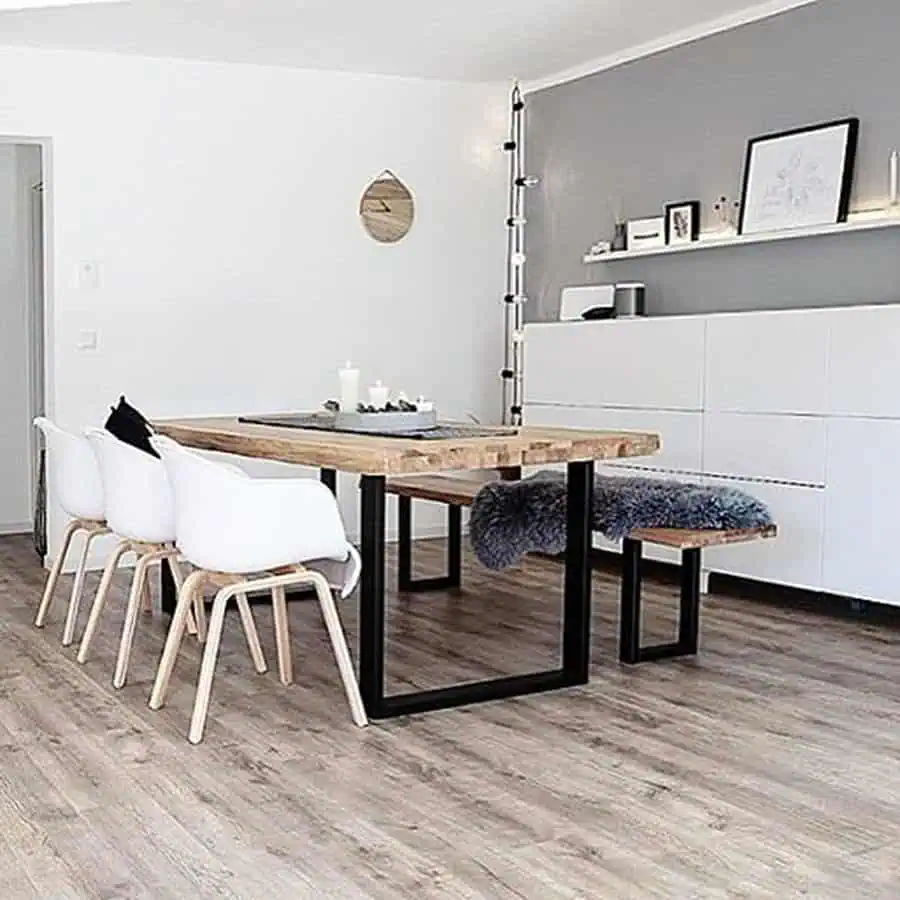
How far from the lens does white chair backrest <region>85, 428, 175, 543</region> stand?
3.89m

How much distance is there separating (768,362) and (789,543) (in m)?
0.70

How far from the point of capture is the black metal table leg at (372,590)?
342 cm

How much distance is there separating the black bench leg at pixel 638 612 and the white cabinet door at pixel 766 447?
0.88m

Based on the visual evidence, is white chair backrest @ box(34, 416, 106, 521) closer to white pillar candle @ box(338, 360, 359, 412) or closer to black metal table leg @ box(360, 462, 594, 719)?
white pillar candle @ box(338, 360, 359, 412)

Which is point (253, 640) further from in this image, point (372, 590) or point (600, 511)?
point (600, 511)

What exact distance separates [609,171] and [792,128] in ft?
4.19

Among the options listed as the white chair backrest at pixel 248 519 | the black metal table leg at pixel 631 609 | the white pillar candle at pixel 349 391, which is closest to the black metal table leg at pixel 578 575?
the black metal table leg at pixel 631 609

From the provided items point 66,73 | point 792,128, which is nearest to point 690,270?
point 792,128

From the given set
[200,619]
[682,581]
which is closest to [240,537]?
[200,619]

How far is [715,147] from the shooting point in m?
5.64

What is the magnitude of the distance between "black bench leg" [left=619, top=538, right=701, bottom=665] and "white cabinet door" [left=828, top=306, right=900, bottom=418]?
3.02 feet

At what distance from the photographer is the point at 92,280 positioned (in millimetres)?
5965

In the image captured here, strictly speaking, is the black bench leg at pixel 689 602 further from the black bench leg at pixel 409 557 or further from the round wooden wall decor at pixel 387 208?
the round wooden wall decor at pixel 387 208

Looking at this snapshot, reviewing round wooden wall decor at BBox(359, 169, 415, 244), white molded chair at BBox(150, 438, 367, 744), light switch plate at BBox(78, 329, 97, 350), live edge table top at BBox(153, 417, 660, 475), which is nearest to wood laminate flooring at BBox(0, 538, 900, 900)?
white molded chair at BBox(150, 438, 367, 744)
